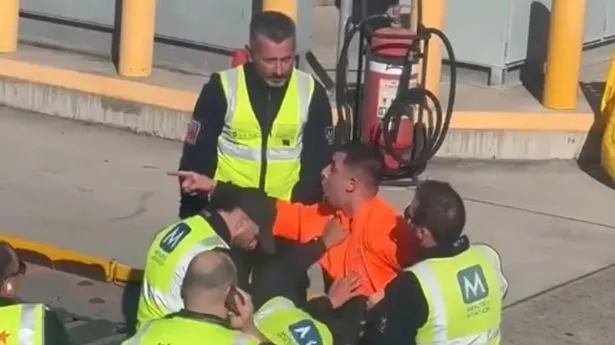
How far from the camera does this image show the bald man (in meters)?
4.39

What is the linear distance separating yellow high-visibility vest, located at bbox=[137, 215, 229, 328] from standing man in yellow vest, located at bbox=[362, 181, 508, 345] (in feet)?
2.27

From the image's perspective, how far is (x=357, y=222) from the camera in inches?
249

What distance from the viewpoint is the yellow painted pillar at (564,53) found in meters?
11.1

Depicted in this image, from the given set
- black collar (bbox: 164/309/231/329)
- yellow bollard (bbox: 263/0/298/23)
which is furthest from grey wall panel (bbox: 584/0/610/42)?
black collar (bbox: 164/309/231/329)

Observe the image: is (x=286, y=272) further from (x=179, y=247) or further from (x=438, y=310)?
(x=438, y=310)

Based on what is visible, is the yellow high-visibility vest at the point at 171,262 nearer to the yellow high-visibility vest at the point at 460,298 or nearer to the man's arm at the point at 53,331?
the man's arm at the point at 53,331

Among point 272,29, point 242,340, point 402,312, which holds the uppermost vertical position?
point 272,29

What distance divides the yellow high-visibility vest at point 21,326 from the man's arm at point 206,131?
1.96 metres

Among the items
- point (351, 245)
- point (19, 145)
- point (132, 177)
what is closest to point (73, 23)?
point (19, 145)

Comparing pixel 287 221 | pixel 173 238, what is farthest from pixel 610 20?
pixel 173 238

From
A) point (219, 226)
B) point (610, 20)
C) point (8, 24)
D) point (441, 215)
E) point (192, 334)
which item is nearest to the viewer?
point (192, 334)

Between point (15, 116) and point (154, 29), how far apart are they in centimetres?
126

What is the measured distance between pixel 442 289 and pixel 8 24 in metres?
7.46

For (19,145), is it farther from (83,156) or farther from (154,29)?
(154,29)
